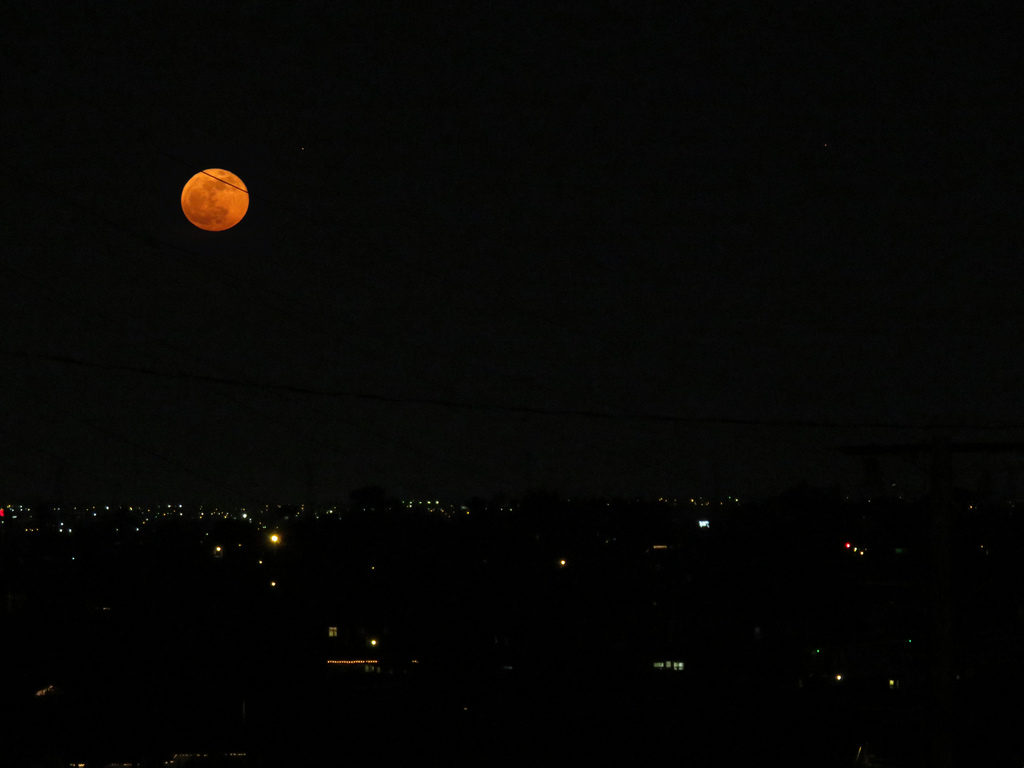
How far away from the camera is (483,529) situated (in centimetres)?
6347

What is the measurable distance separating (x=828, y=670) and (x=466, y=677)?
1798 centimetres

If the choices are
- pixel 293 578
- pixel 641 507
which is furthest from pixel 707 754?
pixel 641 507

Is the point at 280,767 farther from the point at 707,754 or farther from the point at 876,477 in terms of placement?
the point at 876,477

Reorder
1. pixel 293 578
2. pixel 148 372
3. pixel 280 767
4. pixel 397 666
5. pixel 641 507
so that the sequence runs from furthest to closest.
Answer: pixel 641 507, pixel 293 578, pixel 397 666, pixel 280 767, pixel 148 372

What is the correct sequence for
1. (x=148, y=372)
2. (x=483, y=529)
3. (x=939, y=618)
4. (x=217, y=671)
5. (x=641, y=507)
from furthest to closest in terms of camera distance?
(x=641, y=507)
(x=483, y=529)
(x=217, y=671)
(x=939, y=618)
(x=148, y=372)

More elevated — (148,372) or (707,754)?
(148,372)

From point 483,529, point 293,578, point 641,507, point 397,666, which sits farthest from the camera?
point 641,507

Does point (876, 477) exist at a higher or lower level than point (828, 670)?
higher

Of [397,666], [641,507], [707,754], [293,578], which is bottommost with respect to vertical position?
[707,754]

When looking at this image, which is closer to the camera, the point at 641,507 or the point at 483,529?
the point at 483,529

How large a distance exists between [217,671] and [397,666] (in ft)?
38.2

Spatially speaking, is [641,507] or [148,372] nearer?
[148,372]

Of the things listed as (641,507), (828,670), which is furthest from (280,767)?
(641,507)

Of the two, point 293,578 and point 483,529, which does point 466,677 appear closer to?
point 293,578
